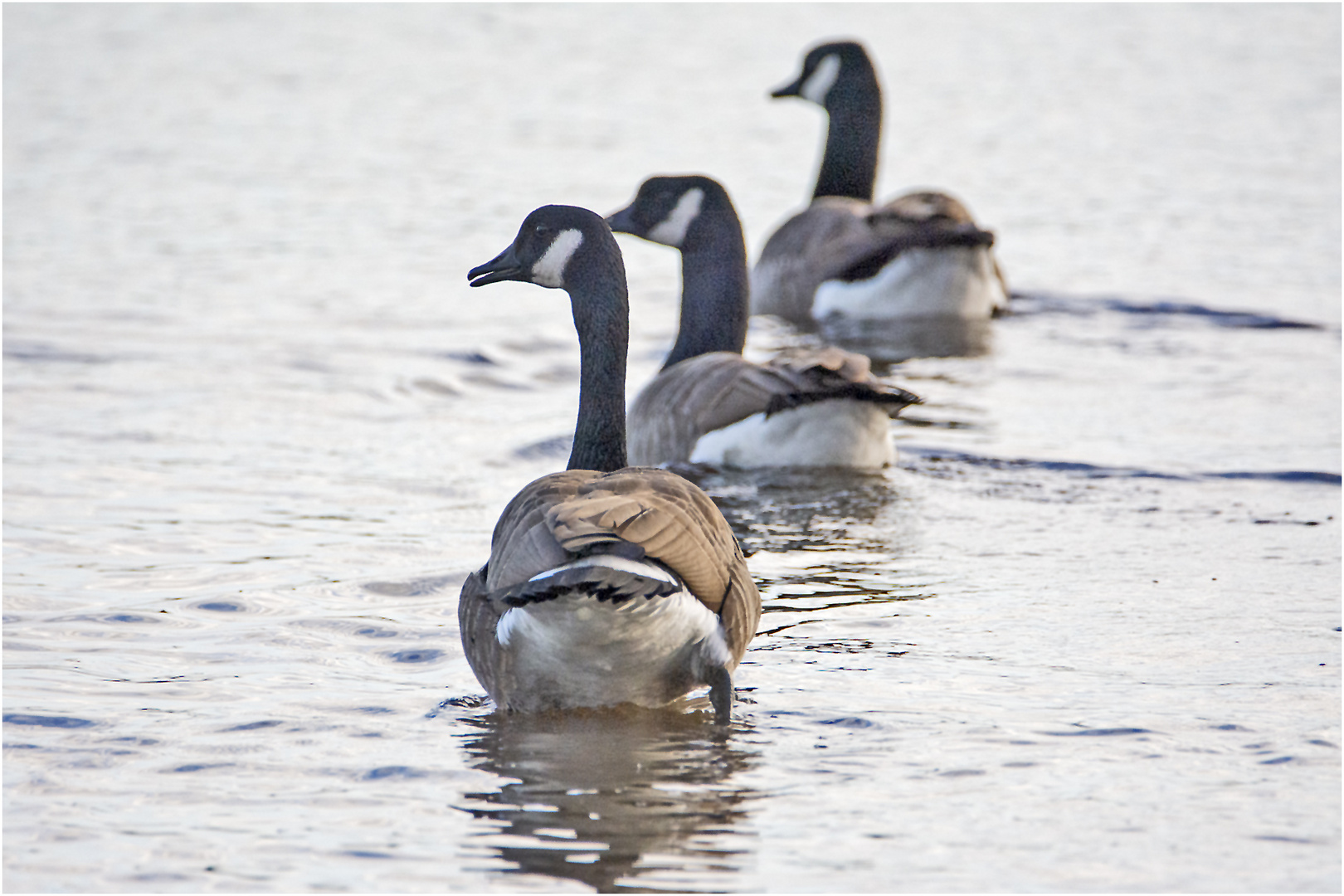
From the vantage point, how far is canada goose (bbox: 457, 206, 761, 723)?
383cm

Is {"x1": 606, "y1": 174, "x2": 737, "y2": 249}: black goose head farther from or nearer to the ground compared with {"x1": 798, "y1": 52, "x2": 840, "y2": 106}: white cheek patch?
nearer to the ground

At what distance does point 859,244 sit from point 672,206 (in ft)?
11.6

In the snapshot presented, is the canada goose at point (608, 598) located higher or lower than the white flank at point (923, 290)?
lower

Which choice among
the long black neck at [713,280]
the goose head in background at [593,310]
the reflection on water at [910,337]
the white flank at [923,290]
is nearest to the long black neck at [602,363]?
the goose head in background at [593,310]

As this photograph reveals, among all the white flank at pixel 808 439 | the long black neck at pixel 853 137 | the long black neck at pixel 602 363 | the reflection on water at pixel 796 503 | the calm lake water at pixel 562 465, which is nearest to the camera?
the calm lake water at pixel 562 465

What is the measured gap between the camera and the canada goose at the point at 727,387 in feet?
24.2

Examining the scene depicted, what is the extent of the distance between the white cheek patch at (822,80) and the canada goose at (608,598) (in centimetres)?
812

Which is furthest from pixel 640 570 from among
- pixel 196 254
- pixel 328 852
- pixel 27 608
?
pixel 196 254

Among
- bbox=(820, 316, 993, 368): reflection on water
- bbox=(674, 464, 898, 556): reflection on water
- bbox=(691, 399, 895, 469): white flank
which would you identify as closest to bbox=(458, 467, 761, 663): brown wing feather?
bbox=(674, 464, 898, 556): reflection on water

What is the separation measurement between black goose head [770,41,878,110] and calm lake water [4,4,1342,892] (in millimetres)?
1612

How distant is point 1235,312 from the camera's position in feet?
36.2

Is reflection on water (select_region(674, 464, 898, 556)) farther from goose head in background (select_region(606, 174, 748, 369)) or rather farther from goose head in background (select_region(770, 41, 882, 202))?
goose head in background (select_region(770, 41, 882, 202))

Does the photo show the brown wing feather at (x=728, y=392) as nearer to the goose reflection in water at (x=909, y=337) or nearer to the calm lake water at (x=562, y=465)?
the calm lake water at (x=562, y=465)

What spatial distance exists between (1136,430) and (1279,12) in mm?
19554
